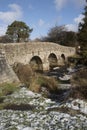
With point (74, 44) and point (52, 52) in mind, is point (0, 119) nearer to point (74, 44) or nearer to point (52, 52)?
point (52, 52)

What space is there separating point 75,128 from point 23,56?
707 inches

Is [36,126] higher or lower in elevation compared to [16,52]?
lower

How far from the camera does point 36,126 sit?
347 inches

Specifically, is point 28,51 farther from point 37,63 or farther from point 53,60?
point 53,60

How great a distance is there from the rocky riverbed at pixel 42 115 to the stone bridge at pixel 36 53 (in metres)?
6.45

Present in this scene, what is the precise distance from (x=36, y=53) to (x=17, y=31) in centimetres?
1278

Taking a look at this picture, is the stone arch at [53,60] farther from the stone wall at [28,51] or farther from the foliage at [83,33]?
the foliage at [83,33]


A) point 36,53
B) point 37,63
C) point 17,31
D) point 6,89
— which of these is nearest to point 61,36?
point 17,31

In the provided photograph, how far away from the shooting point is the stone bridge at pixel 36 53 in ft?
76.9

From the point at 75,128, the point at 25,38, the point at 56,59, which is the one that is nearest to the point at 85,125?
the point at 75,128

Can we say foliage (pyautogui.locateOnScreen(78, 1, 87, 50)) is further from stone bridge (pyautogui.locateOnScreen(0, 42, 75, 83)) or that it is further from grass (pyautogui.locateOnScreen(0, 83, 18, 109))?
grass (pyautogui.locateOnScreen(0, 83, 18, 109))

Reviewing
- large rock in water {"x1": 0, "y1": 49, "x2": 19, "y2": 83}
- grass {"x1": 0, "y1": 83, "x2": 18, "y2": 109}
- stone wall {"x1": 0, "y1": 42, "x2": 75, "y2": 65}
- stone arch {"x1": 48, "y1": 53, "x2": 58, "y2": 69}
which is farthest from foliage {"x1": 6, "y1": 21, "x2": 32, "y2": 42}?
grass {"x1": 0, "y1": 83, "x2": 18, "y2": 109}

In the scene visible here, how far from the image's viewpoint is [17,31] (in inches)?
1630

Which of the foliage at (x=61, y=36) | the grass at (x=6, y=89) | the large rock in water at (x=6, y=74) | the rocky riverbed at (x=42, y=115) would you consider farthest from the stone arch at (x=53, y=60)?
the rocky riverbed at (x=42, y=115)
